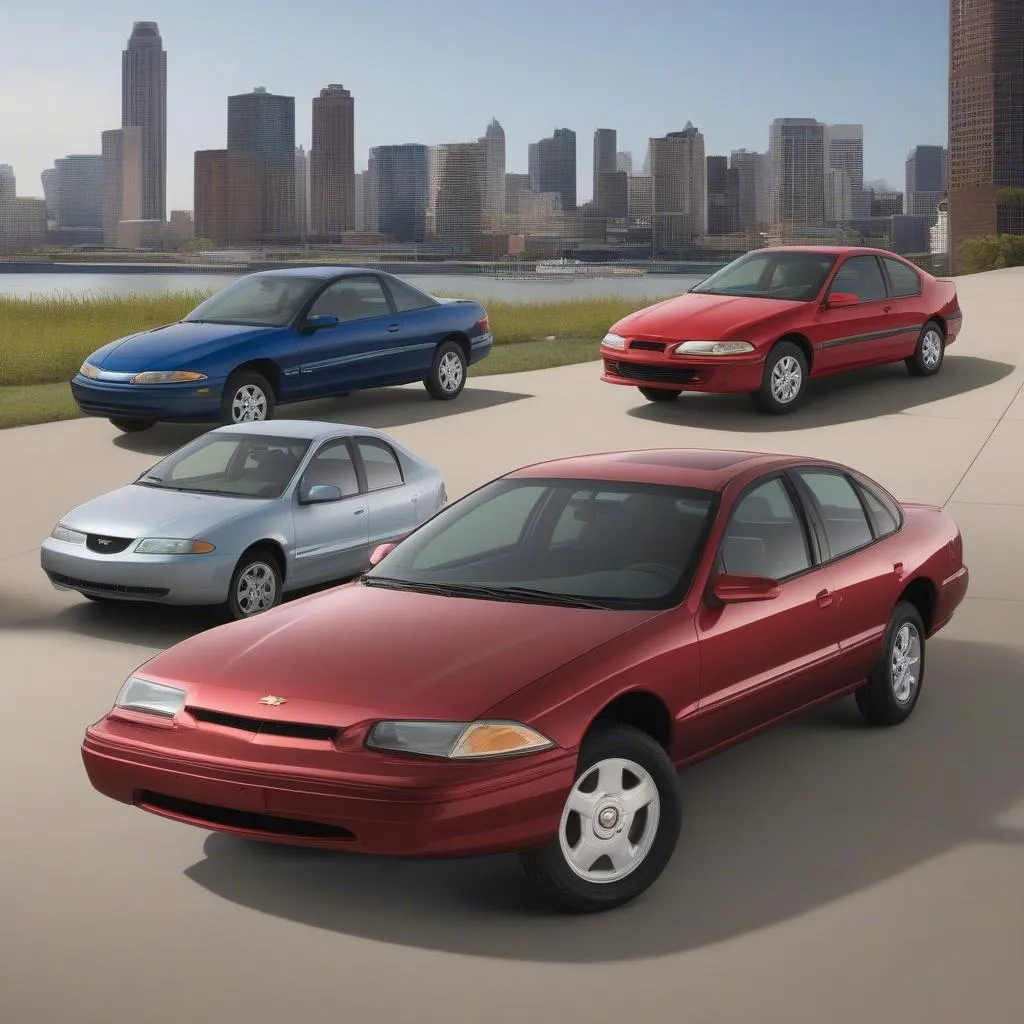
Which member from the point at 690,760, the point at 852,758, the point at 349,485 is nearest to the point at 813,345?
the point at 349,485

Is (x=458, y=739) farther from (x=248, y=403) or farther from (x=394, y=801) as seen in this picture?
(x=248, y=403)

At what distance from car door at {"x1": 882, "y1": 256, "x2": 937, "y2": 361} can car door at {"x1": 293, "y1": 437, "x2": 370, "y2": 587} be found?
1034 centimetres

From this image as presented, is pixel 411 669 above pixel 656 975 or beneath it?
above

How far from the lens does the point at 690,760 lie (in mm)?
6352

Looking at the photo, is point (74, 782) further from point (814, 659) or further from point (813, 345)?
point (813, 345)

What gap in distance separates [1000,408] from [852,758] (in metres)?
13.0

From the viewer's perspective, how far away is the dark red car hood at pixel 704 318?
18.1m

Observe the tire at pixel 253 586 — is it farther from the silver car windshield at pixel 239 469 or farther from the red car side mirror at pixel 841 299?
the red car side mirror at pixel 841 299

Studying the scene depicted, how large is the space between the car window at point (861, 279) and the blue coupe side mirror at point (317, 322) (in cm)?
533

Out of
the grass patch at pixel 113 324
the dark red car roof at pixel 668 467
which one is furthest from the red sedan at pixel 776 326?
the dark red car roof at pixel 668 467

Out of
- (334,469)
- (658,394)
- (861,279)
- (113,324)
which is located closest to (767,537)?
(334,469)

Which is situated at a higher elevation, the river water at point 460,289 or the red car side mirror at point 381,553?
the river water at point 460,289

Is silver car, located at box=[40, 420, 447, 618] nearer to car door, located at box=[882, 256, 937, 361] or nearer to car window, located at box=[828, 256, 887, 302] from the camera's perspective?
car window, located at box=[828, 256, 887, 302]

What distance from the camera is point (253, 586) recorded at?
10.5 m
